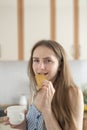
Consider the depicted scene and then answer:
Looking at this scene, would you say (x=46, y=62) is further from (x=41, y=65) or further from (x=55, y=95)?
(x=55, y=95)

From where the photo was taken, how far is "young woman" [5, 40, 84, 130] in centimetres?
109

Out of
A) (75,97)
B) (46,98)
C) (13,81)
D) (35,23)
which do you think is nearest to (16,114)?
(46,98)

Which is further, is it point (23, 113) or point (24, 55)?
point (24, 55)

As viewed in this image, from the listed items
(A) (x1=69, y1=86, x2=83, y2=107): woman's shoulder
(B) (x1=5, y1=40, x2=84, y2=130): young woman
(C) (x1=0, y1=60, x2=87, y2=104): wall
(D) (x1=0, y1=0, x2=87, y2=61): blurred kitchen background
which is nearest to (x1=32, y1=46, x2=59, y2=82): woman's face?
(B) (x1=5, y1=40, x2=84, y2=130): young woman

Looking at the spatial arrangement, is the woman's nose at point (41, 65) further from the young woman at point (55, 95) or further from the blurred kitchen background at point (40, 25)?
the blurred kitchen background at point (40, 25)

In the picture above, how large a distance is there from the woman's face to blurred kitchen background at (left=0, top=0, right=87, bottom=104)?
1485 millimetres

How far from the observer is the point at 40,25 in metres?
2.67

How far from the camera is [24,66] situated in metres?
3.02

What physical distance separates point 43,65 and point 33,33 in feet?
5.11

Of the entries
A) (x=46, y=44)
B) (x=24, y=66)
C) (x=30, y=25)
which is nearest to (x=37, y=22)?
(x=30, y=25)

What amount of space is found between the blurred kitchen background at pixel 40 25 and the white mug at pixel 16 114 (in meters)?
1.50

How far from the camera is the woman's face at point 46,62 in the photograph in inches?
45.1

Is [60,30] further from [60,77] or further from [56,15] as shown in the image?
[60,77]

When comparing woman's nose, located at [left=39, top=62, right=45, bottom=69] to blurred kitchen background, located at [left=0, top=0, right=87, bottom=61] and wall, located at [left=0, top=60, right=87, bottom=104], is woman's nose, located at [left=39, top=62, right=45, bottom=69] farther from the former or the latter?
wall, located at [left=0, top=60, right=87, bottom=104]
